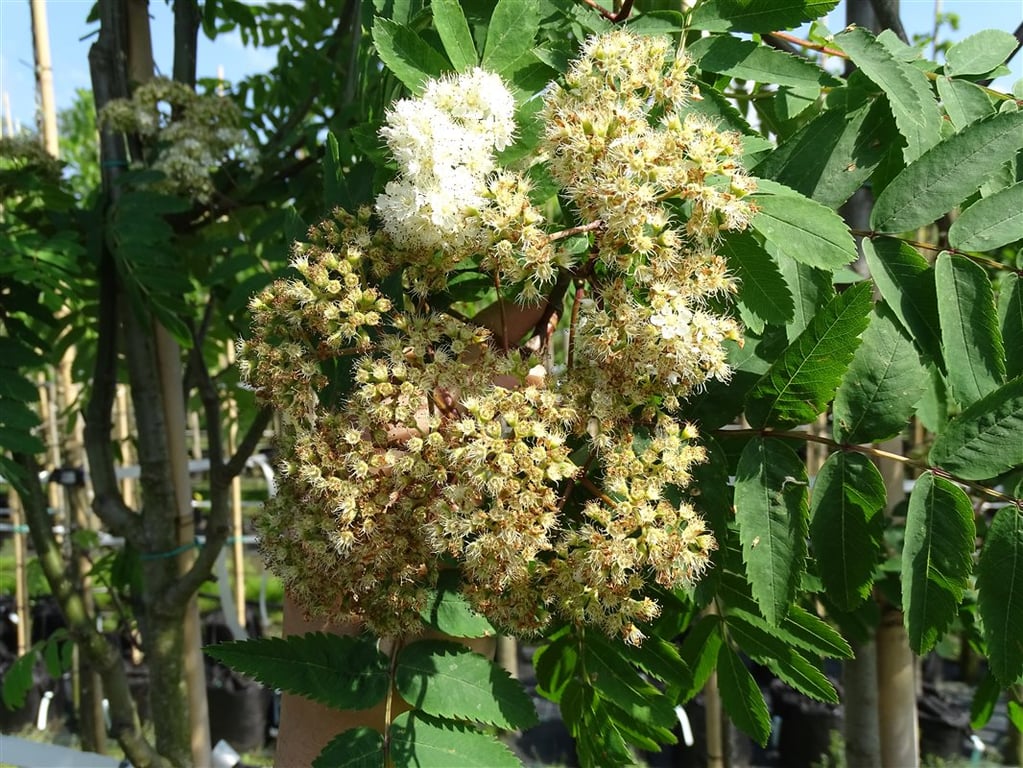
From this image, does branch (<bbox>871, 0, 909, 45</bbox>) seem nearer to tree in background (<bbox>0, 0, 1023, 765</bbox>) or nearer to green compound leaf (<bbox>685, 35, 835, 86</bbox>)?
tree in background (<bbox>0, 0, 1023, 765</bbox>)

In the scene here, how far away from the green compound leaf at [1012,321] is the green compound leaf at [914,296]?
9 centimetres

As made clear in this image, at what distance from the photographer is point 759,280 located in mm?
946

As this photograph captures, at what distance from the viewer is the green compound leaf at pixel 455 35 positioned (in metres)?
0.99

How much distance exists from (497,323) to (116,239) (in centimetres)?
119

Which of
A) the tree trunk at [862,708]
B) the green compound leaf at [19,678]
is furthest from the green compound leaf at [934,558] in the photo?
the green compound leaf at [19,678]

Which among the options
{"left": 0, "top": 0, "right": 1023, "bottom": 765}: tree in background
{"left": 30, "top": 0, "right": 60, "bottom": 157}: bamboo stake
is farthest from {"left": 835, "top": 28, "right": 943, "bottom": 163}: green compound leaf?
{"left": 30, "top": 0, "right": 60, "bottom": 157}: bamboo stake

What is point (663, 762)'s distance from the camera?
A: 194 inches

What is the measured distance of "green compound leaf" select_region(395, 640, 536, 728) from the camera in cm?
102

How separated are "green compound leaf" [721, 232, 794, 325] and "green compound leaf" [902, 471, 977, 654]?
0.26 meters

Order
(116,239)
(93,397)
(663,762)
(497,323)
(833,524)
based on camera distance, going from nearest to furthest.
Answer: (833,524), (497,323), (116,239), (93,397), (663,762)

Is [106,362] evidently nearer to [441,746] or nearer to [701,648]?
[441,746]

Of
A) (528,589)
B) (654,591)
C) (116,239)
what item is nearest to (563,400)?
(528,589)

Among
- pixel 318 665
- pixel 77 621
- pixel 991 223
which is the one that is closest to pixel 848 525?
pixel 991 223

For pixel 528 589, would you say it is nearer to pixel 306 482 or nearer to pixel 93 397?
pixel 306 482
